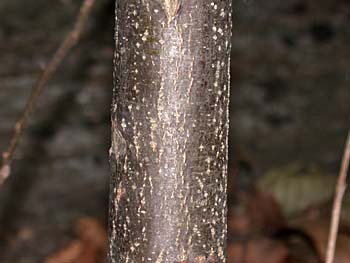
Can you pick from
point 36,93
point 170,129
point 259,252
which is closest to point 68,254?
point 259,252

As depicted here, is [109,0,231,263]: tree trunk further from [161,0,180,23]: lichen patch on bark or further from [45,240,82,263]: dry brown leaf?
[45,240,82,263]: dry brown leaf

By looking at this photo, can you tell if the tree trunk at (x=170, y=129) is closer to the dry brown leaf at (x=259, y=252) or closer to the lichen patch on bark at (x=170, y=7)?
the lichen patch on bark at (x=170, y=7)

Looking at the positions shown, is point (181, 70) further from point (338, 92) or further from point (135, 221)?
point (338, 92)

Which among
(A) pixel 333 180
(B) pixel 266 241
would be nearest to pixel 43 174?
(B) pixel 266 241

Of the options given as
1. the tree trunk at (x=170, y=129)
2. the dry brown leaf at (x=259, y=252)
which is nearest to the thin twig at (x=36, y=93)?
the tree trunk at (x=170, y=129)

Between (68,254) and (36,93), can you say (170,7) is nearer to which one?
(36,93)
